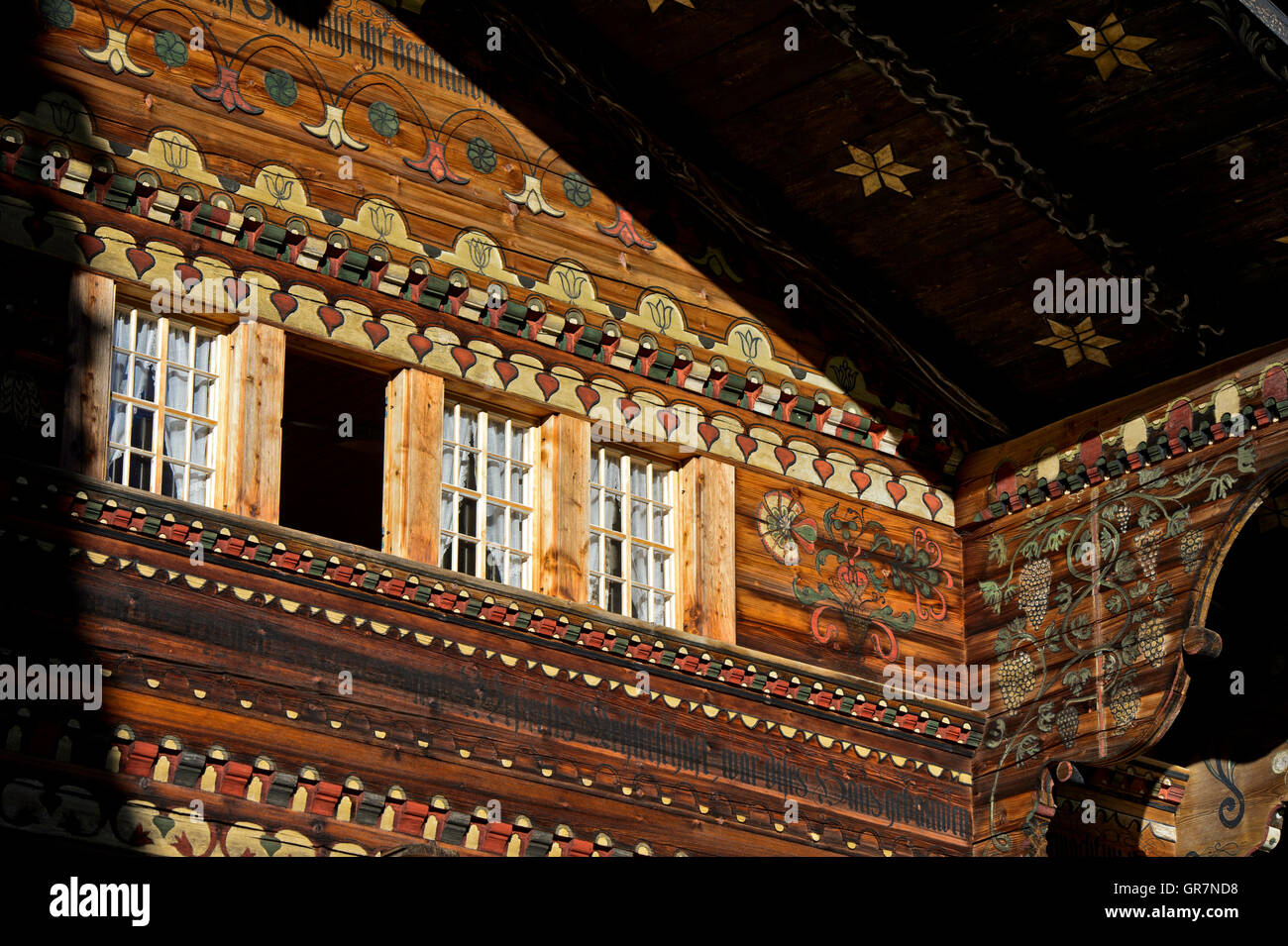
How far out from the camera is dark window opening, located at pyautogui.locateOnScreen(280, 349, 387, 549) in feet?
44.7

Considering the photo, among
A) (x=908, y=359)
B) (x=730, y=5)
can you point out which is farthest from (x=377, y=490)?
(x=730, y=5)

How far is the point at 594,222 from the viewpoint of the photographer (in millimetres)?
10898

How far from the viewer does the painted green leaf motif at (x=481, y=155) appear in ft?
34.7

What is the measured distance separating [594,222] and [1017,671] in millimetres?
2869

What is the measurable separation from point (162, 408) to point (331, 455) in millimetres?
5784

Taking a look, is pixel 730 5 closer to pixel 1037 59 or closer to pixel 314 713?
pixel 1037 59

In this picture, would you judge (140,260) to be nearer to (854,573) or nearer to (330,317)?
(330,317)

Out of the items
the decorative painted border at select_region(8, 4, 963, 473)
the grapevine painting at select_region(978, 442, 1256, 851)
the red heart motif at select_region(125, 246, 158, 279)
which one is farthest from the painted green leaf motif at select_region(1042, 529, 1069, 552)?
the red heart motif at select_region(125, 246, 158, 279)

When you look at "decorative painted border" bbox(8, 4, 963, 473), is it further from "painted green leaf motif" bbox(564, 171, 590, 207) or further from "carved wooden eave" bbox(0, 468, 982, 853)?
"carved wooden eave" bbox(0, 468, 982, 853)

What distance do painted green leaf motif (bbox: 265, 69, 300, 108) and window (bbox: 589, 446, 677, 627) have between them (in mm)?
2018

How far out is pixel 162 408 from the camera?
937 cm

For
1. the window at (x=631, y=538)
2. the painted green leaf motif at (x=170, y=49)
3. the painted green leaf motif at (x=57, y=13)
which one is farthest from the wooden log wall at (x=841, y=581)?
the painted green leaf motif at (x=57, y=13)

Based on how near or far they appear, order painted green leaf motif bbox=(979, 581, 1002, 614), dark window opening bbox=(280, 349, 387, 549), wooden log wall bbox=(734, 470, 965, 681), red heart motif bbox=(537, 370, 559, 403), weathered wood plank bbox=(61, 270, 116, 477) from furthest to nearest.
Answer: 1. dark window opening bbox=(280, 349, 387, 549)
2. painted green leaf motif bbox=(979, 581, 1002, 614)
3. wooden log wall bbox=(734, 470, 965, 681)
4. red heart motif bbox=(537, 370, 559, 403)
5. weathered wood plank bbox=(61, 270, 116, 477)

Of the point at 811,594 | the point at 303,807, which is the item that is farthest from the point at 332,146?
the point at 811,594
